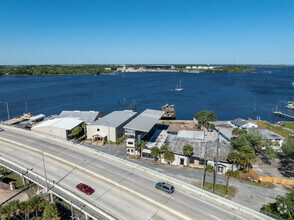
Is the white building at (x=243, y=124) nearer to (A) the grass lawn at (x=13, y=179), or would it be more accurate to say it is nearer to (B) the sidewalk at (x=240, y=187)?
(B) the sidewalk at (x=240, y=187)

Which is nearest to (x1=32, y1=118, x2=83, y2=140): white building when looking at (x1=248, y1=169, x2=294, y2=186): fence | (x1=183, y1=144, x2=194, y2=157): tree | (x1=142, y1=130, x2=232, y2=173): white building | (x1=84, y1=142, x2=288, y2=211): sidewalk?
(x1=84, y1=142, x2=288, y2=211): sidewalk

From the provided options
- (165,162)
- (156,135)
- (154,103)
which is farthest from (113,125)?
(154,103)

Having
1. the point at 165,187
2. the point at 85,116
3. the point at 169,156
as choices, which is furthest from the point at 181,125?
the point at 165,187

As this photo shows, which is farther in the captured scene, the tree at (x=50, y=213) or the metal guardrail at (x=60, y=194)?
the tree at (x=50, y=213)

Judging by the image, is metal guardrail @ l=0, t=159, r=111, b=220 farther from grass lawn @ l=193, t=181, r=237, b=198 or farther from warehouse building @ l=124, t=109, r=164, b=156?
warehouse building @ l=124, t=109, r=164, b=156

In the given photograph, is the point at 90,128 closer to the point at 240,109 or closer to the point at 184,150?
the point at 184,150

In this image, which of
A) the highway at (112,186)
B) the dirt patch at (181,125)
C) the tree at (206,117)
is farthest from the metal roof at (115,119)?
the tree at (206,117)
